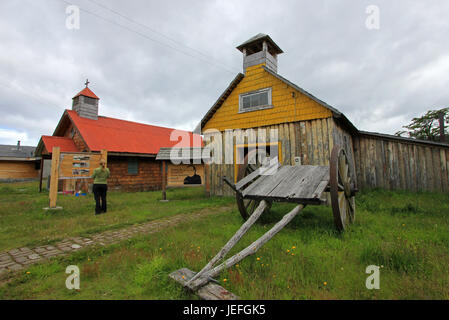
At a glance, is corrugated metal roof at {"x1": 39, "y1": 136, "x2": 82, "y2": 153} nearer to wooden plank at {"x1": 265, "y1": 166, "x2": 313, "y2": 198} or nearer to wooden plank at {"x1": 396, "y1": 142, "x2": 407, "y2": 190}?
wooden plank at {"x1": 265, "y1": 166, "x2": 313, "y2": 198}

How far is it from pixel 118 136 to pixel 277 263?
15.8 meters

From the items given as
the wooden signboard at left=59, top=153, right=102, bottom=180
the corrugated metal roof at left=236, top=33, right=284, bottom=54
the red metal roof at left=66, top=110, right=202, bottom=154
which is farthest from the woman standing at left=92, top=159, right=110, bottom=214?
the corrugated metal roof at left=236, top=33, right=284, bottom=54

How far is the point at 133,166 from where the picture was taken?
1493cm

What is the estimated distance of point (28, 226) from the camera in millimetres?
5277

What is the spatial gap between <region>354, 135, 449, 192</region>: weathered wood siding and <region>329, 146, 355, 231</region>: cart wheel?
6.07 meters

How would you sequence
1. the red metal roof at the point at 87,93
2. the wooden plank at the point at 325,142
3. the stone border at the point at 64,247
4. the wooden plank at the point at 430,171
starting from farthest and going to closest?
1. the red metal roof at the point at 87,93
2. the wooden plank at the point at 430,171
3. the wooden plank at the point at 325,142
4. the stone border at the point at 64,247

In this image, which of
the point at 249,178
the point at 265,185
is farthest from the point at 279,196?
the point at 249,178

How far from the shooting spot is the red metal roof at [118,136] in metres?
13.8

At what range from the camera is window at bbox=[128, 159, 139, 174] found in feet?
48.4

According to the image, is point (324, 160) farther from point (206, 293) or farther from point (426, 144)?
point (206, 293)

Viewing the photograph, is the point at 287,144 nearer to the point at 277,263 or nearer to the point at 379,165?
the point at 379,165

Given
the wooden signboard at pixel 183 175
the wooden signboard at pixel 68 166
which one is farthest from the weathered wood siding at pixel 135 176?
the wooden signboard at pixel 183 175

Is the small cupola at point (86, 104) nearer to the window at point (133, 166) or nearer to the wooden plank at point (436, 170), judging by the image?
the window at point (133, 166)
